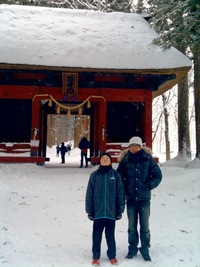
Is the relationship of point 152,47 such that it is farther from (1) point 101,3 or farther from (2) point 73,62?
(1) point 101,3

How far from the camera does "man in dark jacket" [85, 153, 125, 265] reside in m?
4.59

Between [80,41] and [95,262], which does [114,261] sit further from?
[80,41]

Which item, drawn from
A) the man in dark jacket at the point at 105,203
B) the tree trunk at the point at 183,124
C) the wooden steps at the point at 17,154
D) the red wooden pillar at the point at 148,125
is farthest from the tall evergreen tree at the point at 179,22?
the wooden steps at the point at 17,154

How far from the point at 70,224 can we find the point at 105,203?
2.21m

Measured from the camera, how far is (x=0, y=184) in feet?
31.8

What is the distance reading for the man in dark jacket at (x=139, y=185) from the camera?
4.77 m

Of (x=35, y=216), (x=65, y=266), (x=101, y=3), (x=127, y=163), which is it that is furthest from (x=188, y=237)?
(x=101, y=3)

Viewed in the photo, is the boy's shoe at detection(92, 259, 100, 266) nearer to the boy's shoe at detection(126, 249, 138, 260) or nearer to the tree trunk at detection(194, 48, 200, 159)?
the boy's shoe at detection(126, 249, 138, 260)

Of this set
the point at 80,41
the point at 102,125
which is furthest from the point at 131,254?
the point at 80,41

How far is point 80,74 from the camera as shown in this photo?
45.0 ft

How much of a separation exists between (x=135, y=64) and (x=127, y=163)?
358 inches

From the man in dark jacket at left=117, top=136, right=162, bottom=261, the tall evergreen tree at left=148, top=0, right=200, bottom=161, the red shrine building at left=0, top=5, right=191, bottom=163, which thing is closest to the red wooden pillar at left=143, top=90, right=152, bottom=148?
the red shrine building at left=0, top=5, right=191, bottom=163

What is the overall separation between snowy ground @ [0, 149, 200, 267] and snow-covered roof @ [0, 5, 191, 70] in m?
4.76

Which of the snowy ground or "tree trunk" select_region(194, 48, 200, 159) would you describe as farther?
"tree trunk" select_region(194, 48, 200, 159)
